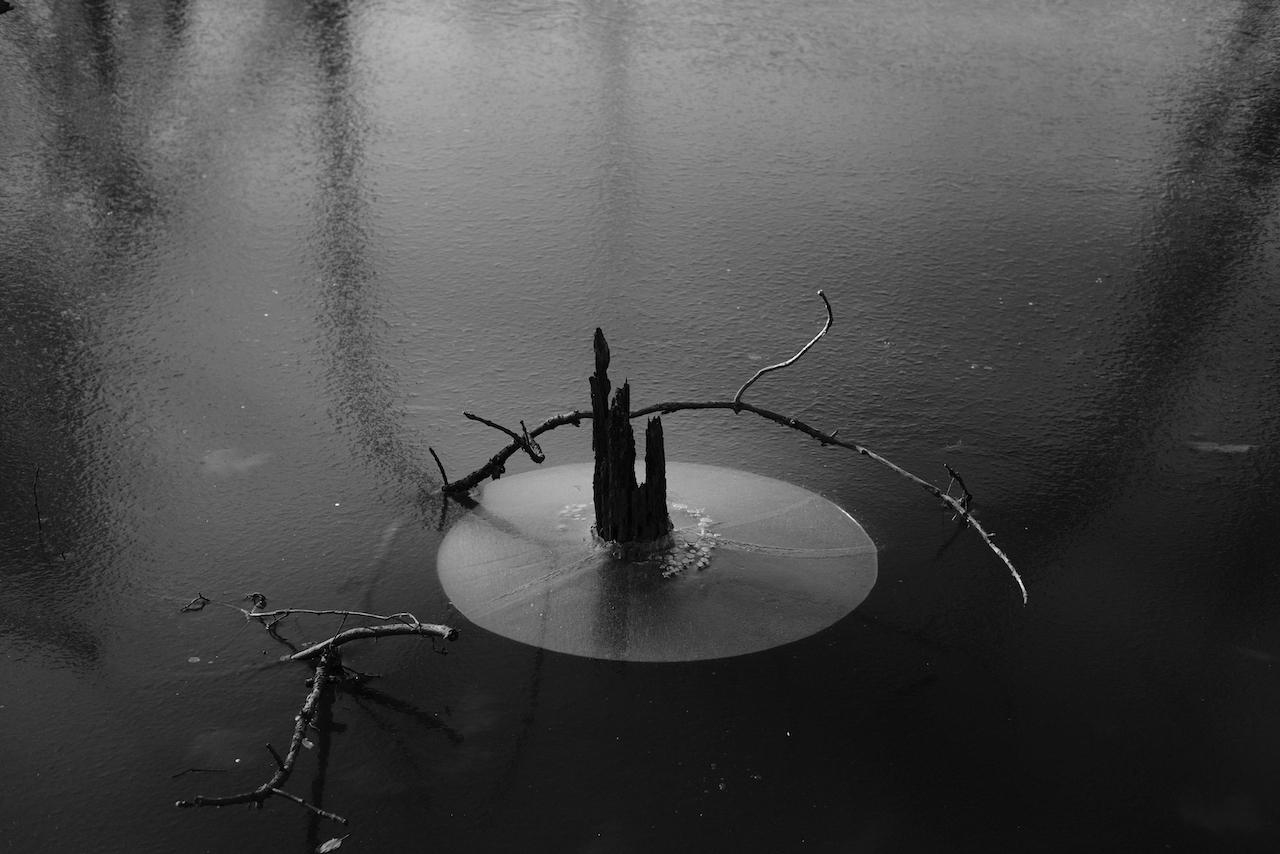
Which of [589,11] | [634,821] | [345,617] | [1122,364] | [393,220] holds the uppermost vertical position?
[589,11]

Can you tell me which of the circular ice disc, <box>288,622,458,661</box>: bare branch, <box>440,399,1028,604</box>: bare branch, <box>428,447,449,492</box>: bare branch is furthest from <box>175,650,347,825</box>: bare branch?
<box>440,399,1028,604</box>: bare branch

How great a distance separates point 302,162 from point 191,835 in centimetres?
600

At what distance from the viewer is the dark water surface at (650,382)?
4.74 meters

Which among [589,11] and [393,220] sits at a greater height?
[589,11]

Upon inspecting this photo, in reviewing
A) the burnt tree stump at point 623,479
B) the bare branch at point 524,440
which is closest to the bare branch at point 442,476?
the bare branch at point 524,440

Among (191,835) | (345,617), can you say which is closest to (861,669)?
(345,617)

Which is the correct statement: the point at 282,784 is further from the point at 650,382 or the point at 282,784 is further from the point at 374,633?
the point at 650,382

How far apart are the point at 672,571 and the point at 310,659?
1.55m

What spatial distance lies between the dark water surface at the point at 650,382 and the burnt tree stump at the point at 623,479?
2.26ft

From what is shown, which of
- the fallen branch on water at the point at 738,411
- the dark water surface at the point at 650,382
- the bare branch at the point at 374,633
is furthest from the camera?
the fallen branch on water at the point at 738,411

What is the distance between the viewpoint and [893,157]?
9586mm

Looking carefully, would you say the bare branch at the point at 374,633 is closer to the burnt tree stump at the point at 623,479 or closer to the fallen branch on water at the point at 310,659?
the fallen branch on water at the point at 310,659

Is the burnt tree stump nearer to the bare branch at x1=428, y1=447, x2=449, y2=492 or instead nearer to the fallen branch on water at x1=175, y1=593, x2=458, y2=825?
the bare branch at x1=428, y1=447, x2=449, y2=492

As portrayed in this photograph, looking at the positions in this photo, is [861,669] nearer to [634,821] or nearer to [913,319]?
[634,821]
